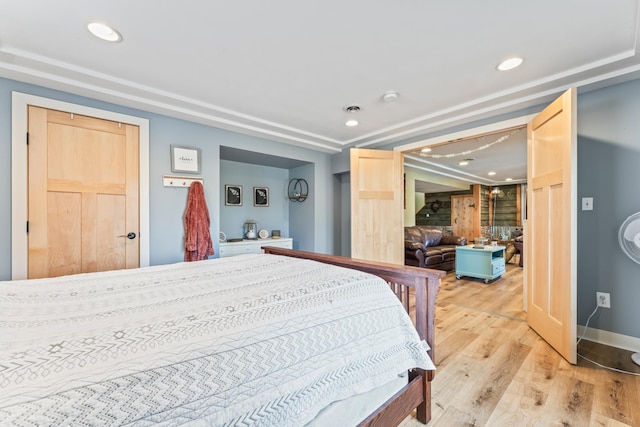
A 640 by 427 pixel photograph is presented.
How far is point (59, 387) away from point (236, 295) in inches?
24.6

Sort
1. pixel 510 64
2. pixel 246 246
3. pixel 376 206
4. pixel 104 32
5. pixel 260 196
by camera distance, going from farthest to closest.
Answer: pixel 260 196
pixel 246 246
pixel 376 206
pixel 510 64
pixel 104 32

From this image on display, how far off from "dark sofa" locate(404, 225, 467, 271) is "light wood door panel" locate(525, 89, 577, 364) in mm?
Result: 2119

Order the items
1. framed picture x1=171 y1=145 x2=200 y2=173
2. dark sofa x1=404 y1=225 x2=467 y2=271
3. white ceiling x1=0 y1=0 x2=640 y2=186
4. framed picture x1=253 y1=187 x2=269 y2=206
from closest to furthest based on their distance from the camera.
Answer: white ceiling x1=0 y1=0 x2=640 y2=186, framed picture x1=171 y1=145 x2=200 y2=173, framed picture x1=253 y1=187 x2=269 y2=206, dark sofa x1=404 y1=225 x2=467 y2=271

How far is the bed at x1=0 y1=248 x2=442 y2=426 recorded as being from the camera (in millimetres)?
668

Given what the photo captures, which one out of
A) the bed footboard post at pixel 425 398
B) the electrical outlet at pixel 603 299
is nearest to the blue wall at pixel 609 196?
the electrical outlet at pixel 603 299

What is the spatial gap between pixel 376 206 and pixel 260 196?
209 centimetres

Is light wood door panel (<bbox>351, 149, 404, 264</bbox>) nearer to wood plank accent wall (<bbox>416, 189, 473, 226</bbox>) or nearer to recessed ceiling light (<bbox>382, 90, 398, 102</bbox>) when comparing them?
recessed ceiling light (<bbox>382, 90, 398, 102</bbox>)

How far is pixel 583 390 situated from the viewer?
1745 millimetres

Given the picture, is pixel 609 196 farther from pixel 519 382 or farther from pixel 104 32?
pixel 104 32

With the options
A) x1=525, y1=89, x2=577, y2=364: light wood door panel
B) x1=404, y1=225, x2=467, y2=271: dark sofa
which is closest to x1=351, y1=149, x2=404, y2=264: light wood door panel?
x1=404, y1=225, x2=467, y2=271: dark sofa

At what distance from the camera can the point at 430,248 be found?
18.2ft

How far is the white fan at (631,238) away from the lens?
2031mm

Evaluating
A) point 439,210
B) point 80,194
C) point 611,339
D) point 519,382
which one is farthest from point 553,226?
point 439,210

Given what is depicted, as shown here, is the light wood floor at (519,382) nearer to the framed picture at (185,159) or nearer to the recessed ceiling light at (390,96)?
the recessed ceiling light at (390,96)
